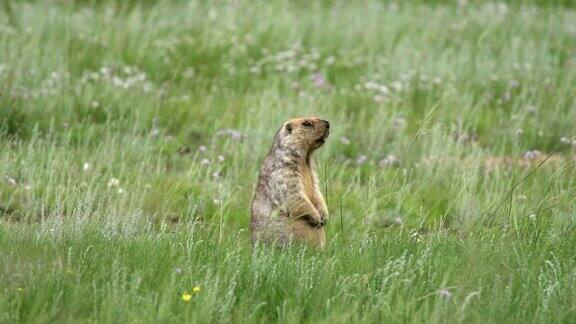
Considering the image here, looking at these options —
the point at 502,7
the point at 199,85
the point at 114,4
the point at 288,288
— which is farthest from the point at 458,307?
the point at 502,7

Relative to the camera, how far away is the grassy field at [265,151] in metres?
4.48

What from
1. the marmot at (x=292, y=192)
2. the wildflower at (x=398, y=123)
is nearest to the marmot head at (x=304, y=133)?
the marmot at (x=292, y=192)

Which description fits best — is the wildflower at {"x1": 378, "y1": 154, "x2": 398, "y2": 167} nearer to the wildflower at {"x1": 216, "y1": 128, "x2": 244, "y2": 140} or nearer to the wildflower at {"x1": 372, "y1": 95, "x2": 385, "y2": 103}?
the wildflower at {"x1": 216, "y1": 128, "x2": 244, "y2": 140}

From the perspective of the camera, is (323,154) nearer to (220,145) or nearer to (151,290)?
(220,145)

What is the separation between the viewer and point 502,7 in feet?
51.9

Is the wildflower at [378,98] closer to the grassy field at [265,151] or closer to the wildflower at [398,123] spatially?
the grassy field at [265,151]

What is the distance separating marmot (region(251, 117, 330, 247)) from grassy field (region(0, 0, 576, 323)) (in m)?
0.22

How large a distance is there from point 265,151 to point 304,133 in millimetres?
2065

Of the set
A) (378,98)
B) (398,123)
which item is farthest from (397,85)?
(398,123)

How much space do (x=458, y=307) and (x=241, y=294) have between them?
987 millimetres

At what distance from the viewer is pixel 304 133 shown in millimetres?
6090

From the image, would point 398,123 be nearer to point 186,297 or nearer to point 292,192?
point 292,192

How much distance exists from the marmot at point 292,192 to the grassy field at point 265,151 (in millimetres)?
224

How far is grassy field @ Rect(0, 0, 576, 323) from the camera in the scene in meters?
4.48
